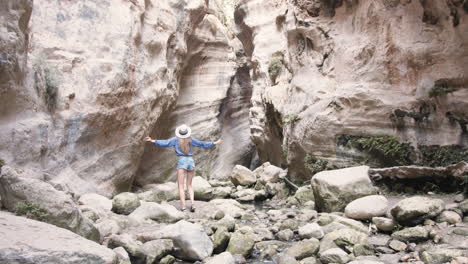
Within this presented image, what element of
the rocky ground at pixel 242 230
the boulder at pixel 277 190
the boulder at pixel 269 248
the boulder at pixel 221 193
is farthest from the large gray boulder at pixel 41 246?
the boulder at pixel 277 190

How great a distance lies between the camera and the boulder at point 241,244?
4797mm

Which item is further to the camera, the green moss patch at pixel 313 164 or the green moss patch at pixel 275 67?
the green moss patch at pixel 275 67

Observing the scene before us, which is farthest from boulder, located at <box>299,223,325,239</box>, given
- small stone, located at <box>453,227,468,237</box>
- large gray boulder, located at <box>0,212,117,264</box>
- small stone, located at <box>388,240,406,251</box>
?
large gray boulder, located at <box>0,212,117,264</box>

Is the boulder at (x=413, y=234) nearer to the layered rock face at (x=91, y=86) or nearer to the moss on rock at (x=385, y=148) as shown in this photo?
the moss on rock at (x=385, y=148)

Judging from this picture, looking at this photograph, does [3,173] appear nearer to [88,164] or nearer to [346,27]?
[88,164]

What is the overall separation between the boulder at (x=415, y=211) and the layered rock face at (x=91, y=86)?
537 cm

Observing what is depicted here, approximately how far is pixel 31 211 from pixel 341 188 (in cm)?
452

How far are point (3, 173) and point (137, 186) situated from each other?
6904 millimetres

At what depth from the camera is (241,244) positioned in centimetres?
488

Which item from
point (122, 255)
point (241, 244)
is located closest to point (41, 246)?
point (122, 255)

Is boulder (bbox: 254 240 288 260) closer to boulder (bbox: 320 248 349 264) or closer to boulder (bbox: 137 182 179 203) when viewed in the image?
boulder (bbox: 320 248 349 264)

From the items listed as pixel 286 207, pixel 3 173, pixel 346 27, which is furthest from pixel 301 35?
pixel 3 173

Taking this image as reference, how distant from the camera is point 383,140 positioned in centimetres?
791

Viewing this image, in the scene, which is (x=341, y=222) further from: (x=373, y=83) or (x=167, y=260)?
(x=373, y=83)
